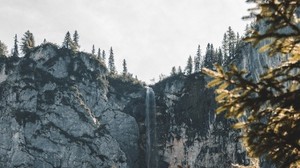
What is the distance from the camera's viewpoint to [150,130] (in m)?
84.5

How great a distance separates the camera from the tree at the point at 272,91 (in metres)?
6.23

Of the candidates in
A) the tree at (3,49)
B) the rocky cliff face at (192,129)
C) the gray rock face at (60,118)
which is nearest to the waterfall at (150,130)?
the rocky cliff face at (192,129)

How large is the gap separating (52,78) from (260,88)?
8051 centimetres

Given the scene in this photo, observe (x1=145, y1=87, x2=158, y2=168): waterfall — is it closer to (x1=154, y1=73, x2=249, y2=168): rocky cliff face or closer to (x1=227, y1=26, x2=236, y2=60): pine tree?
(x1=154, y1=73, x2=249, y2=168): rocky cliff face

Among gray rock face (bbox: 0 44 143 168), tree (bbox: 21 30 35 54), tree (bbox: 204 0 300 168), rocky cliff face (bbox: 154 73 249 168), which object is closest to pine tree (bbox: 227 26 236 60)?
rocky cliff face (bbox: 154 73 249 168)

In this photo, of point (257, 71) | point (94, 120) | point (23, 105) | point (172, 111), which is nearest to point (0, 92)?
point (23, 105)

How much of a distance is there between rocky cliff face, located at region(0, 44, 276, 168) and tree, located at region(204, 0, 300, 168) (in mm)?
67581

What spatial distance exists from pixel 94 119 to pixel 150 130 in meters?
11.1

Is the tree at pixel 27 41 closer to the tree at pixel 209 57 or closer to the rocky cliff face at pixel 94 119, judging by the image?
the rocky cliff face at pixel 94 119

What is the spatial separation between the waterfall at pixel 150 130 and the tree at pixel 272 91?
7595 centimetres

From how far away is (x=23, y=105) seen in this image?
79.5 metres

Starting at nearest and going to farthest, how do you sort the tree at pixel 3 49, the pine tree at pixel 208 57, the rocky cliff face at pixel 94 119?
the rocky cliff face at pixel 94 119 < the tree at pixel 3 49 < the pine tree at pixel 208 57

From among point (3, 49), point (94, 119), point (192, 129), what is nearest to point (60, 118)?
point (94, 119)

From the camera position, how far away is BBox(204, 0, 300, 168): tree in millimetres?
6234
